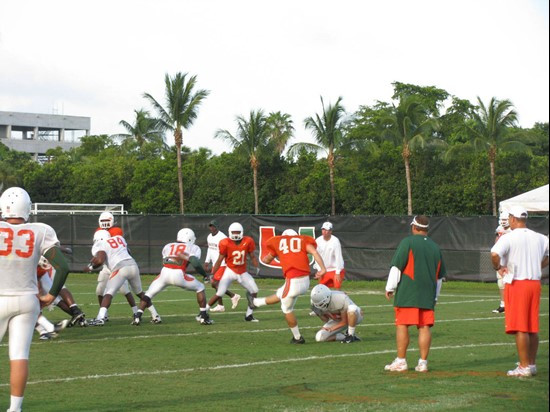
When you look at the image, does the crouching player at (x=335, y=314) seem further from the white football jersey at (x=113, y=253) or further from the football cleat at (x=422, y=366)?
the white football jersey at (x=113, y=253)

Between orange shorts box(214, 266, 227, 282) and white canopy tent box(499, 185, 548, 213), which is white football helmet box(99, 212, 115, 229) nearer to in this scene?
orange shorts box(214, 266, 227, 282)

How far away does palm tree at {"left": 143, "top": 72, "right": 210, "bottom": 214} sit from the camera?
6041cm

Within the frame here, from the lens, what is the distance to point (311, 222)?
102ft

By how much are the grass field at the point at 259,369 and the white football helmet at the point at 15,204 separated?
6.96 feet

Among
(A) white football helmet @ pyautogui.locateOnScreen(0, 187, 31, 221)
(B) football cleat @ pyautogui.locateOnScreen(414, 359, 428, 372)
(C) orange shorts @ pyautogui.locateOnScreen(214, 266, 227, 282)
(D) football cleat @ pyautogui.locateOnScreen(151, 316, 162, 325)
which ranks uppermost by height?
(A) white football helmet @ pyautogui.locateOnScreen(0, 187, 31, 221)

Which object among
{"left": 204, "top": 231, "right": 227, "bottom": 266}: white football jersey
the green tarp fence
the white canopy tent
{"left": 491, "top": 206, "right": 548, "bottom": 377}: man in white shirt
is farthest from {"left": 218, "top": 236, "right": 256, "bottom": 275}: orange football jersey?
the white canopy tent

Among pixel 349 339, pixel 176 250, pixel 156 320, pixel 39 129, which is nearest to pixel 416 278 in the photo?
pixel 349 339

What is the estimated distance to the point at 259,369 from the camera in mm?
11477

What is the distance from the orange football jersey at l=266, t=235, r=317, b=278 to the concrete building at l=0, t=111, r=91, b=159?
121093 mm

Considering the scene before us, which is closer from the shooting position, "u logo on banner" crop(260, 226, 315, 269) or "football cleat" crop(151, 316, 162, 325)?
"football cleat" crop(151, 316, 162, 325)

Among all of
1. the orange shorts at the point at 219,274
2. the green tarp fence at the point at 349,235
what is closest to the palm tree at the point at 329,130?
the green tarp fence at the point at 349,235

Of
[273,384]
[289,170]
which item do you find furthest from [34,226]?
[289,170]

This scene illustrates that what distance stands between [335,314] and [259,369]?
3177 mm

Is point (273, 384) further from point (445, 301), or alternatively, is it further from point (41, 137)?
point (41, 137)
